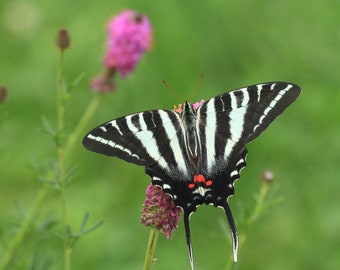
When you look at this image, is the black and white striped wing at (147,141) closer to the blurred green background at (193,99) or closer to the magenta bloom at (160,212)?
the magenta bloom at (160,212)

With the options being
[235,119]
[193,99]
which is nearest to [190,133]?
[235,119]

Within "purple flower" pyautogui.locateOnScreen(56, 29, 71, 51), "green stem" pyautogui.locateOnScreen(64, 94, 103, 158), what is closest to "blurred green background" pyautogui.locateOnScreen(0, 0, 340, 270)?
"green stem" pyautogui.locateOnScreen(64, 94, 103, 158)

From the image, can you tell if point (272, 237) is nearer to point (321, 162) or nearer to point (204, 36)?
point (321, 162)

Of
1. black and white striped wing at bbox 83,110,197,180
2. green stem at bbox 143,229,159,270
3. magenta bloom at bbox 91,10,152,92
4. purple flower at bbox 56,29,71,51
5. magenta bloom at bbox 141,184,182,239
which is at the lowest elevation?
green stem at bbox 143,229,159,270

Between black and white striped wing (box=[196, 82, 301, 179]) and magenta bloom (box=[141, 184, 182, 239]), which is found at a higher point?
black and white striped wing (box=[196, 82, 301, 179])

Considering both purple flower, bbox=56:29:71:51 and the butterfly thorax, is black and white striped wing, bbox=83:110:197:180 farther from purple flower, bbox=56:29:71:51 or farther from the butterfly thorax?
purple flower, bbox=56:29:71:51

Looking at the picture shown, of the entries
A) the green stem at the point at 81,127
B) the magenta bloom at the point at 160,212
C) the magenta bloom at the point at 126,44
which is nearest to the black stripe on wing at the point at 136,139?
the magenta bloom at the point at 160,212

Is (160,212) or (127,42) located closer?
(160,212)

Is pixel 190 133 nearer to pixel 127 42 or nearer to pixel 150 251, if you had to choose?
pixel 150 251

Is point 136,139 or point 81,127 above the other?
point 81,127
